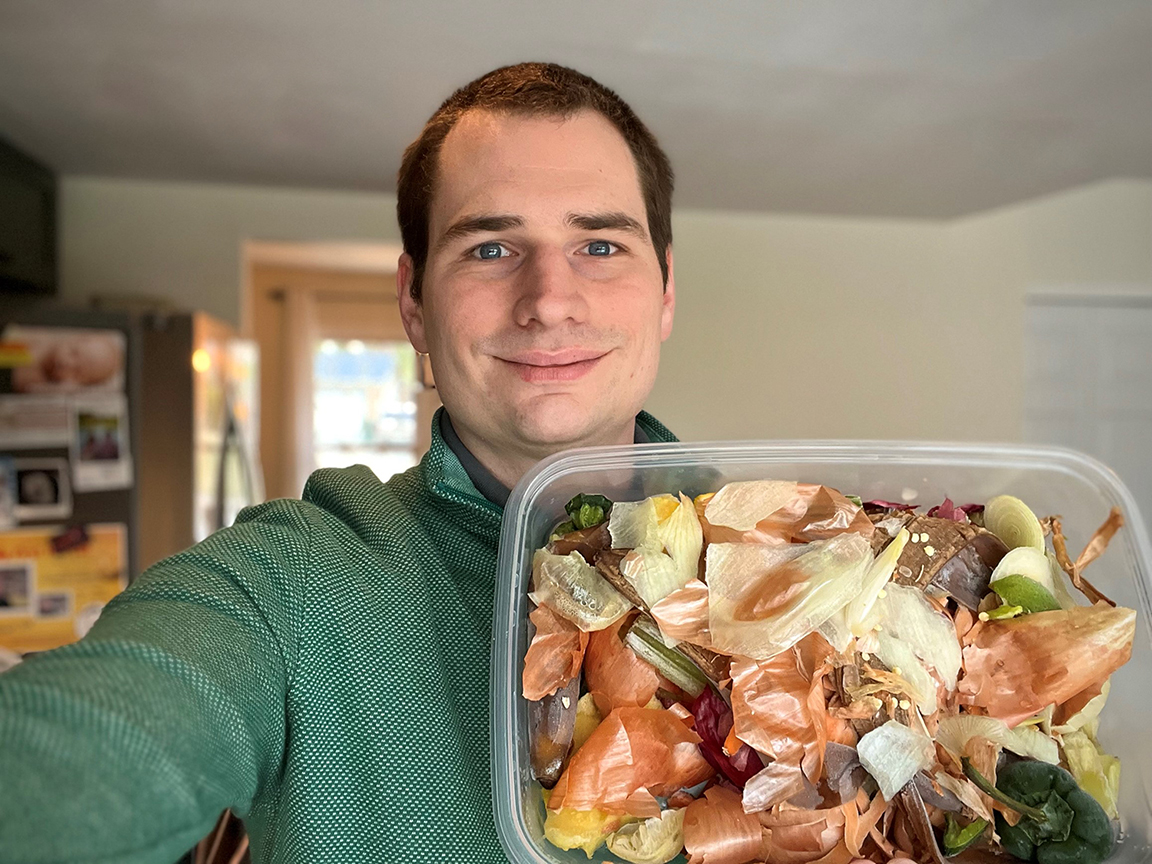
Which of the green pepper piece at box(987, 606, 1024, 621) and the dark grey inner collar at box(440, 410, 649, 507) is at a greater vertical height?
the dark grey inner collar at box(440, 410, 649, 507)

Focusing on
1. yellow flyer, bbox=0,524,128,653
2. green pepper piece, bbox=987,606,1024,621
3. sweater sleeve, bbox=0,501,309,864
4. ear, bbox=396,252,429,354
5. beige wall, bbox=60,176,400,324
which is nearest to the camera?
sweater sleeve, bbox=0,501,309,864

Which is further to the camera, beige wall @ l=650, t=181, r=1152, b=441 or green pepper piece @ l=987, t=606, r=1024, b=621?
beige wall @ l=650, t=181, r=1152, b=441

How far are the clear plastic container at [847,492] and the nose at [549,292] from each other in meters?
0.23

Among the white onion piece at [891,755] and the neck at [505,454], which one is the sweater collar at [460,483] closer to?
the neck at [505,454]

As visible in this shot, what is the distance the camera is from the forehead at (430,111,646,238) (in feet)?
2.87

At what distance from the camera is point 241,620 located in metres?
0.67

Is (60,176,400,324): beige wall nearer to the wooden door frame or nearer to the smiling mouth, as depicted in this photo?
the wooden door frame

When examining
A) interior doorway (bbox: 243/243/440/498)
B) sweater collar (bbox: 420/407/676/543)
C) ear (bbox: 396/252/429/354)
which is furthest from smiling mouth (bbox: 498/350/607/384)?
interior doorway (bbox: 243/243/440/498)

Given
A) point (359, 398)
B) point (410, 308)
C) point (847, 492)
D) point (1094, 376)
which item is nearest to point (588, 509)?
point (847, 492)

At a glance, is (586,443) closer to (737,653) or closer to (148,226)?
(737,653)

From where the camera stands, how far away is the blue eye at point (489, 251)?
90cm

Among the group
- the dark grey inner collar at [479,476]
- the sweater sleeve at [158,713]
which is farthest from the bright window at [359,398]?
the sweater sleeve at [158,713]

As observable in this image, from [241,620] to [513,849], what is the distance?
261 mm

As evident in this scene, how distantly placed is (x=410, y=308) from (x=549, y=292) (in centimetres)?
28
